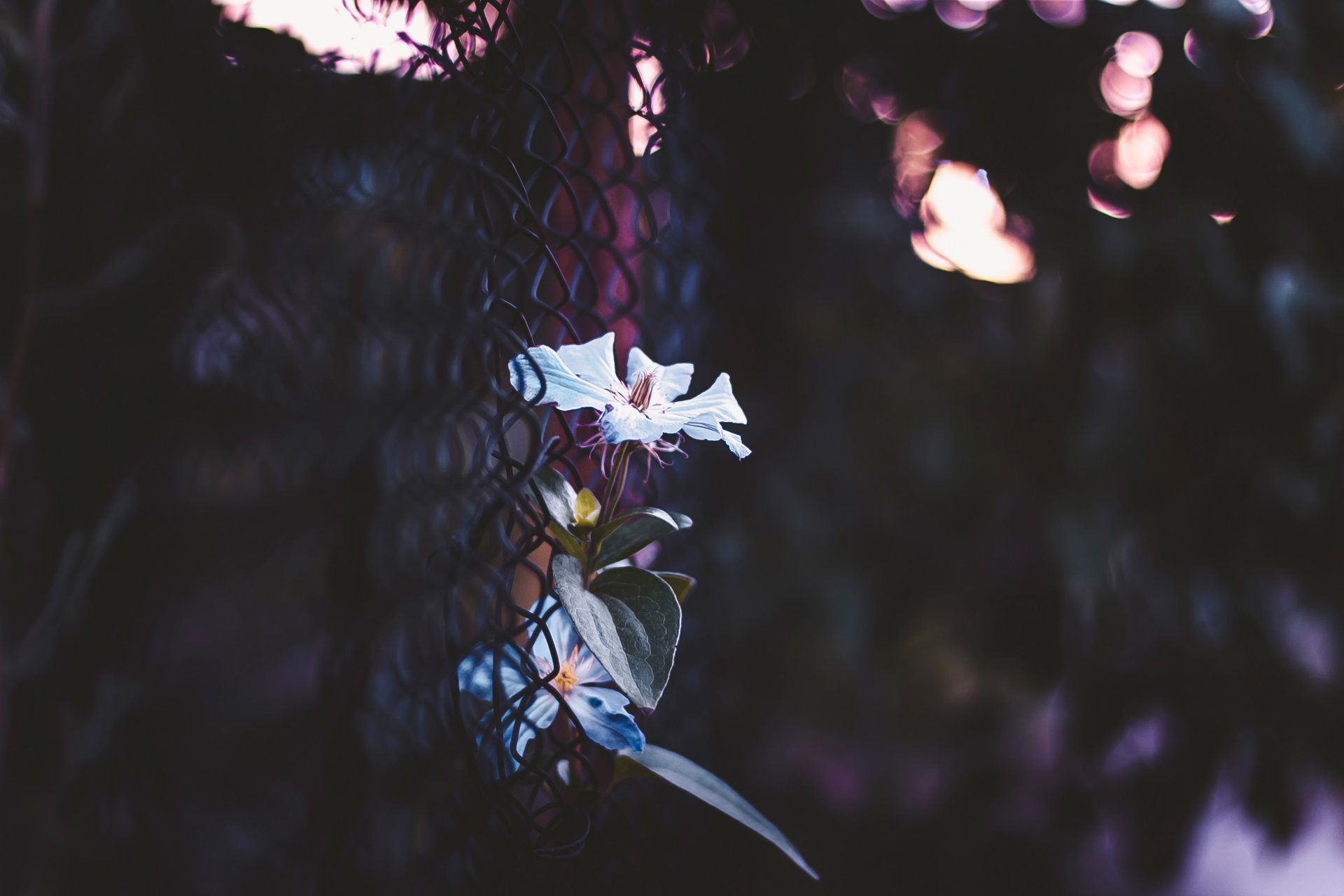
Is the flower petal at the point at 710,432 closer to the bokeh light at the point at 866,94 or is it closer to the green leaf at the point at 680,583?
the green leaf at the point at 680,583

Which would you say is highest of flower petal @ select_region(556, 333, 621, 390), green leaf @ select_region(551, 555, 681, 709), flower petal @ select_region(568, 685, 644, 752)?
flower petal @ select_region(556, 333, 621, 390)

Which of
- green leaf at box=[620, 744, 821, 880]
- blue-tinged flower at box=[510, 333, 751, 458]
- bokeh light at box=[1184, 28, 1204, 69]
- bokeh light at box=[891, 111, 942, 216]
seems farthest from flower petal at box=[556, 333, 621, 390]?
bokeh light at box=[1184, 28, 1204, 69]

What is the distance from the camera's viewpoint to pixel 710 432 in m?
0.21

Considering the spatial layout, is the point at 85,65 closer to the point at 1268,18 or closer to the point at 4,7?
the point at 4,7

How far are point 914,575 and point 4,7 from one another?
779 mm

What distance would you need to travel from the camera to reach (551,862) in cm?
26

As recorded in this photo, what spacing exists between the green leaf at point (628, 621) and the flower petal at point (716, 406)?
0.05 metres

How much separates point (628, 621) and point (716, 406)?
7cm

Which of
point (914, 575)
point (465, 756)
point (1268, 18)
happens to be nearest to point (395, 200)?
point (465, 756)

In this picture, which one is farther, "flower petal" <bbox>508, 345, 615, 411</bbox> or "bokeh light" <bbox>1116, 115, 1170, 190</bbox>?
"bokeh light" <bbox>1116, 115, 1170, 190</bbox>

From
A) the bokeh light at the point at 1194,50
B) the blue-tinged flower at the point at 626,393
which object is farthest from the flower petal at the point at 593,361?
the bokeh light at the point at 1194,50

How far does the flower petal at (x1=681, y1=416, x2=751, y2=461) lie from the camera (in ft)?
0.68

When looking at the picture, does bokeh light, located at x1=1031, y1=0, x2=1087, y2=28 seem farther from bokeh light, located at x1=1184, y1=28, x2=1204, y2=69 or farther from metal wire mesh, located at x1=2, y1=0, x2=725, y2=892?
metal wire mesh, located at x1=2, y1=0, x2=725, y2=892

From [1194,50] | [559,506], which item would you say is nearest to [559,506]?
[559,506]
